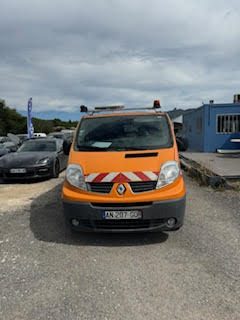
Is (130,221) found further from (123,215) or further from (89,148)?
(89,148)

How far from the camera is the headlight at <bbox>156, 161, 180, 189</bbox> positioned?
4250mm

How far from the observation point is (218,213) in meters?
5.88

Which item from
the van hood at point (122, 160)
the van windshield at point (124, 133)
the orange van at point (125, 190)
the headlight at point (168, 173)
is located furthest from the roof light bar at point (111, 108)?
the headlight at point (168, 173)

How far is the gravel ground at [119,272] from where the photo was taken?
288 cm

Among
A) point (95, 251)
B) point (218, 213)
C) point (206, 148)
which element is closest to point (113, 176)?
point (95, 251)

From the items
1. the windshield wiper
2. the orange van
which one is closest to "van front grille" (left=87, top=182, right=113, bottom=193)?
the orange van

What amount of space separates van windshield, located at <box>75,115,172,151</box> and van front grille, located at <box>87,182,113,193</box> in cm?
76

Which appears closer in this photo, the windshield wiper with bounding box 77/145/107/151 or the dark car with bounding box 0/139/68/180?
the windshield wiper with bounding box 77/145/107/151

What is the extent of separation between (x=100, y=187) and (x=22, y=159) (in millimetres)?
5819

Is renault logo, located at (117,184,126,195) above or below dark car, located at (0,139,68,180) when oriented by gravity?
above

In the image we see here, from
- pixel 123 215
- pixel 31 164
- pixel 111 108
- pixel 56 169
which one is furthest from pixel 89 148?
pixel 56 169

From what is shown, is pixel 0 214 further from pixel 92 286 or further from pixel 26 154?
pixel 26 154

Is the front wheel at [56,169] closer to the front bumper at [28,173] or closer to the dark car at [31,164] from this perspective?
the dark car at [31,164]

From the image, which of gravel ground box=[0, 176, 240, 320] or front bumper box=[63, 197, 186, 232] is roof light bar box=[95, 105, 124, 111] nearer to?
gravel ground box=[0, 176, 240, 320]
